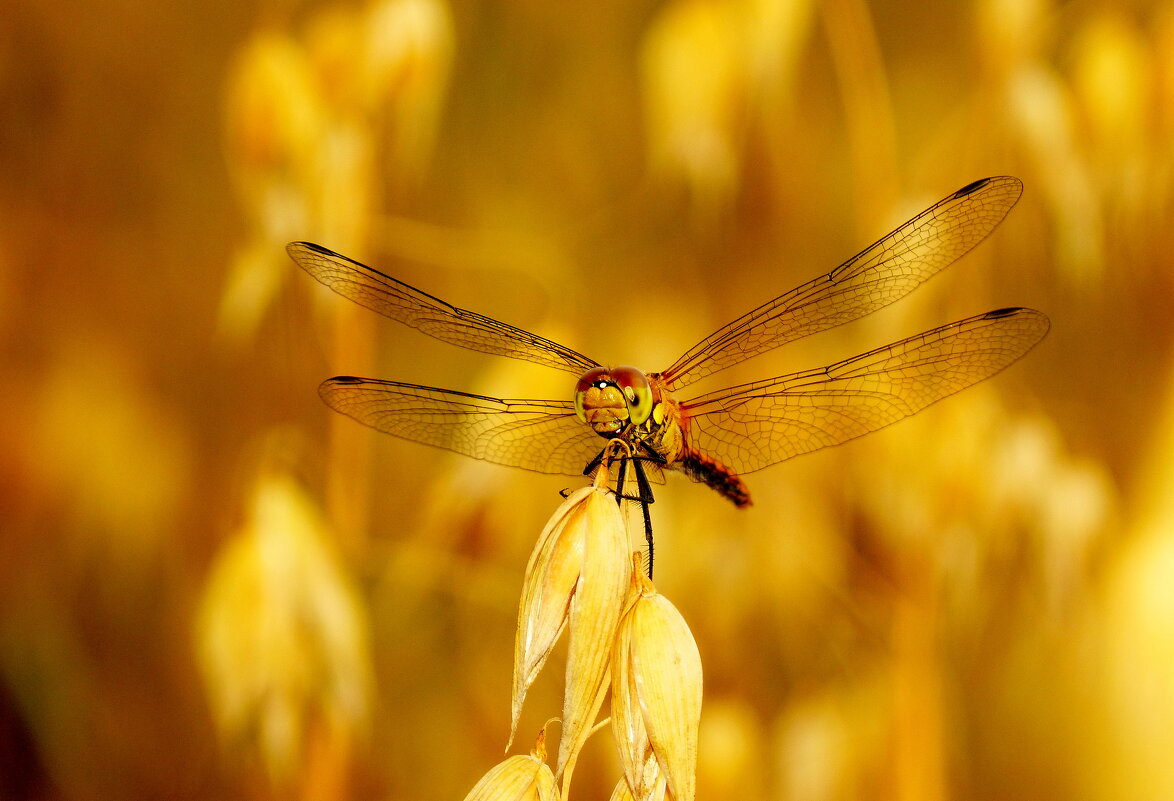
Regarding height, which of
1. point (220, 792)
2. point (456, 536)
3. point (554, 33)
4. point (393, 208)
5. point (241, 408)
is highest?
point (554, 33)

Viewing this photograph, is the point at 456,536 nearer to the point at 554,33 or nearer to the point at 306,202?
the point at 306,202

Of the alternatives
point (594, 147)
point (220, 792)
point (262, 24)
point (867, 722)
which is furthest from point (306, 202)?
point (867, 722)

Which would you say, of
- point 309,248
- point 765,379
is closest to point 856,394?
point 765,379

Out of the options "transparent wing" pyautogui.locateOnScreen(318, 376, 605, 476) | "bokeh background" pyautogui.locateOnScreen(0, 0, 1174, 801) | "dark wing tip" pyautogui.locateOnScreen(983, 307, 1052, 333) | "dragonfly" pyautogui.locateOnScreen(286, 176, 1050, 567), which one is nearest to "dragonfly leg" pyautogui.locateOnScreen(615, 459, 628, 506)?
"dragonfly" pyautogui.locateOnScreen(286, 176, 1050, 567)

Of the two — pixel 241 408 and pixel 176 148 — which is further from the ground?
pixel 176 148

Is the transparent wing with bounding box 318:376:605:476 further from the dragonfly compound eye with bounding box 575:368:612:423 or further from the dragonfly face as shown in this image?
the dragonfly compound eye with bounding box 575:368:612:423

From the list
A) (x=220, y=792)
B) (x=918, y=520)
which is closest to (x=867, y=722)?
(x=918, y=520)
